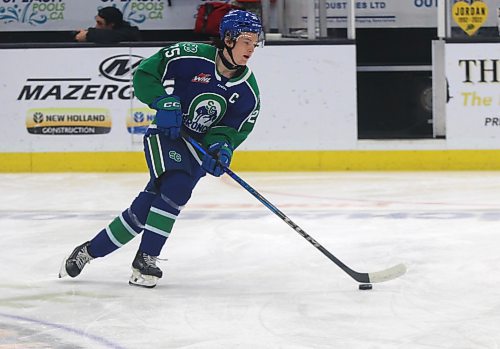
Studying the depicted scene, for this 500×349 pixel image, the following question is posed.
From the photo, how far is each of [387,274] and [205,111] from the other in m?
0.88

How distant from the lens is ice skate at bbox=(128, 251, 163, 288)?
4125 millimetres

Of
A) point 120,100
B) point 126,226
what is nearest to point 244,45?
point 126,226

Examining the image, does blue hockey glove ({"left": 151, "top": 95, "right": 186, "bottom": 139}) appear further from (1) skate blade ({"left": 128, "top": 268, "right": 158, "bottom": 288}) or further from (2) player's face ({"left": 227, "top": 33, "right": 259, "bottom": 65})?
(1) skate blade ({"left": 128, "top": 268, "right": 158, "bottom": 288})

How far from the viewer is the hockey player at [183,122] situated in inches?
161

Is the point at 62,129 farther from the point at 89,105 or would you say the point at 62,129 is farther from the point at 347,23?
the point at 347,23

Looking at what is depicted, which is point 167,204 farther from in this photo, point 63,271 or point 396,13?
point 396,13

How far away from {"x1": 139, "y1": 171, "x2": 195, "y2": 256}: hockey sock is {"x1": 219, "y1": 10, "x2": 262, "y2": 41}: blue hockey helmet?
0.53 m

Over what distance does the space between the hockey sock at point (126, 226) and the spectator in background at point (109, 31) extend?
4.20 meters

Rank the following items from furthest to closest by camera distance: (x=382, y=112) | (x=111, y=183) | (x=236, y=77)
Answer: (x=382, y=112) < (x=111, y=183) < (x=236, y=77)

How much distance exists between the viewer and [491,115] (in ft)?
26.5

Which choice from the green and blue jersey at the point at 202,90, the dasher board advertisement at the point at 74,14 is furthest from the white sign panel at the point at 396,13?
the green and blue jersey at the point at 202,90

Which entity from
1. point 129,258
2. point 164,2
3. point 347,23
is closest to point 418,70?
point 347,23

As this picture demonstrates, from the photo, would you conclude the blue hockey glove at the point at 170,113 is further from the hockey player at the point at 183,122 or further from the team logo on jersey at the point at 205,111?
the team logo on jersey at the point at 205,111

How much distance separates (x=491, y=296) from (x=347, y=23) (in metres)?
4.64
